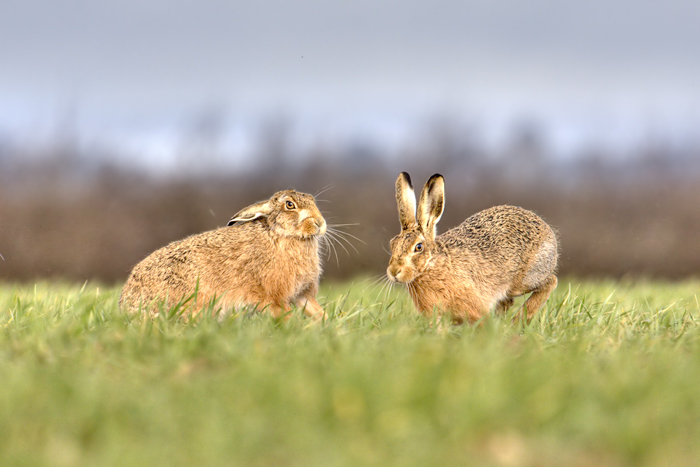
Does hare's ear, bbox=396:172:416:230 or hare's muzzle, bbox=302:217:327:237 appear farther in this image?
hare's ear, bbox=396:172:416:230

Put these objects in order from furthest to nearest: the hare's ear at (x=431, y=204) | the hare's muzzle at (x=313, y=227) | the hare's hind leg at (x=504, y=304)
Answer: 1. the hare's hind leg at (x=504, y=304)
2. the hare's ear at (x=431, y=204)
3. the hare's muzzle at (x=313, y=227)

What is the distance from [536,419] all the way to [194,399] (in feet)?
4.84

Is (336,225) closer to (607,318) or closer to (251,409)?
(607,318)

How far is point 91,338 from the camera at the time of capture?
14.1ft

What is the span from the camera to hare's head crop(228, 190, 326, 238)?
6.24m

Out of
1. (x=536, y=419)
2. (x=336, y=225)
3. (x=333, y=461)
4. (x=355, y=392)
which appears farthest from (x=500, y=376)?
(x=336, y=225)

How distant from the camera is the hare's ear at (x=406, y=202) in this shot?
253 inches

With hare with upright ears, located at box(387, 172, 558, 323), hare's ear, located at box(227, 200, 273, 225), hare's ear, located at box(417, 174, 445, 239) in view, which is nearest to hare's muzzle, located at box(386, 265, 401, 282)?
hare with upright ears, located at box(387, 172, 558, 323)

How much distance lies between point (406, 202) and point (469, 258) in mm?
862

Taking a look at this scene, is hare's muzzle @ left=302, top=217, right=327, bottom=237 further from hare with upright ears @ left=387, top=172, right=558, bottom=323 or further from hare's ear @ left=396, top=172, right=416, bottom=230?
hare's ear @ left=396, top=172, right=416, bottom=230

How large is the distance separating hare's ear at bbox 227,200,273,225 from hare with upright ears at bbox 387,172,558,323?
1239 mm

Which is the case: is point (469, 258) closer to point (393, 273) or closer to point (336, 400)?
point (393, 273)

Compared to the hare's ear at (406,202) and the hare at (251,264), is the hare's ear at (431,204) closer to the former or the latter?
the hare's ear at (406,202)

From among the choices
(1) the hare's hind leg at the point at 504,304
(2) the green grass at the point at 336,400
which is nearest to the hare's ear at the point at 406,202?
(1) the hare's hind leg at the point at 504,304
